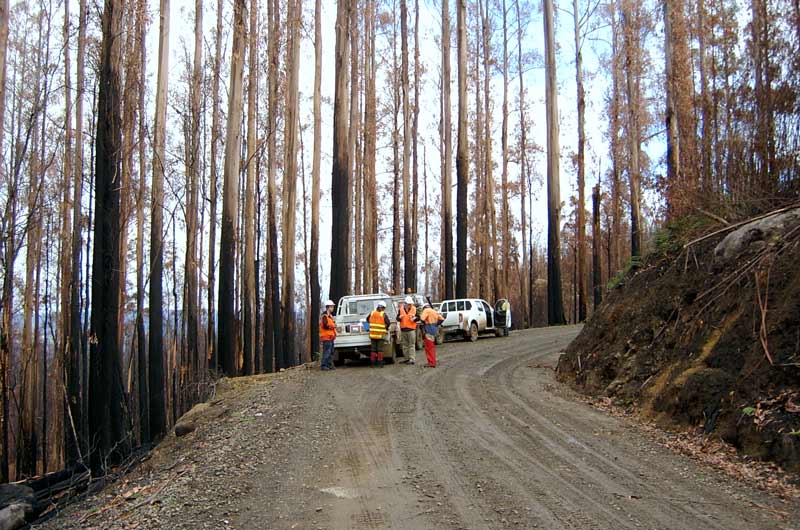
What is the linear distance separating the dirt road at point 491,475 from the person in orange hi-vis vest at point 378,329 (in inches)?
188

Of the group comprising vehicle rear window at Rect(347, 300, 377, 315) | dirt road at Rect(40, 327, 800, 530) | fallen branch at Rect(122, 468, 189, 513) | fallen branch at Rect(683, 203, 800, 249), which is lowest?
fallen branch at Rect(122, 468, 189, 513)

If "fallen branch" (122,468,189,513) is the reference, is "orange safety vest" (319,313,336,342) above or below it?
above

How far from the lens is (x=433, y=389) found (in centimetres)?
1209

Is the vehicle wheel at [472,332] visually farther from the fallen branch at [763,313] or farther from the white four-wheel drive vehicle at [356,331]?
the fallen branch at [763,313]

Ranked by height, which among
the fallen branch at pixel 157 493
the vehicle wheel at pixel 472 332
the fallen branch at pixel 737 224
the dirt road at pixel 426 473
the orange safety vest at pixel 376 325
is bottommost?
the fallen branch at pixel 157 493

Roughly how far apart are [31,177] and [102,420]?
48.2 ft

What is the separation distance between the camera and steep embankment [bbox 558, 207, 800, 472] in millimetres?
7254

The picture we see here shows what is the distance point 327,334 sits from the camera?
15703 mm

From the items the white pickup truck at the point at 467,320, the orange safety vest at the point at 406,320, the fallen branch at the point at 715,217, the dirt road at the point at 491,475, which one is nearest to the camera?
the dirt road at the point at 491,475

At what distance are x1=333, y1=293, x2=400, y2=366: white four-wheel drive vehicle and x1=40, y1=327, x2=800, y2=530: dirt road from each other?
4.71 meters

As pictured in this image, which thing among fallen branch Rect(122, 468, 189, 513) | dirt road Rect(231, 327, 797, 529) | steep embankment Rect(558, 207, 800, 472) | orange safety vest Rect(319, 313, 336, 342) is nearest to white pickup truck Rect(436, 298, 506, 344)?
orange safety vest Rect(319, 313, 336, 342)

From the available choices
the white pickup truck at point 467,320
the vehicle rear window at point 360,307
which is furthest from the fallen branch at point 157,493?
the white pickup truck at point 467,320

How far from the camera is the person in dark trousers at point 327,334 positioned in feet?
50.9

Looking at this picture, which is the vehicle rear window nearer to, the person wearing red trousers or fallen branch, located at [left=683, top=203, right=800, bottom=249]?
the person wearing red trousers
